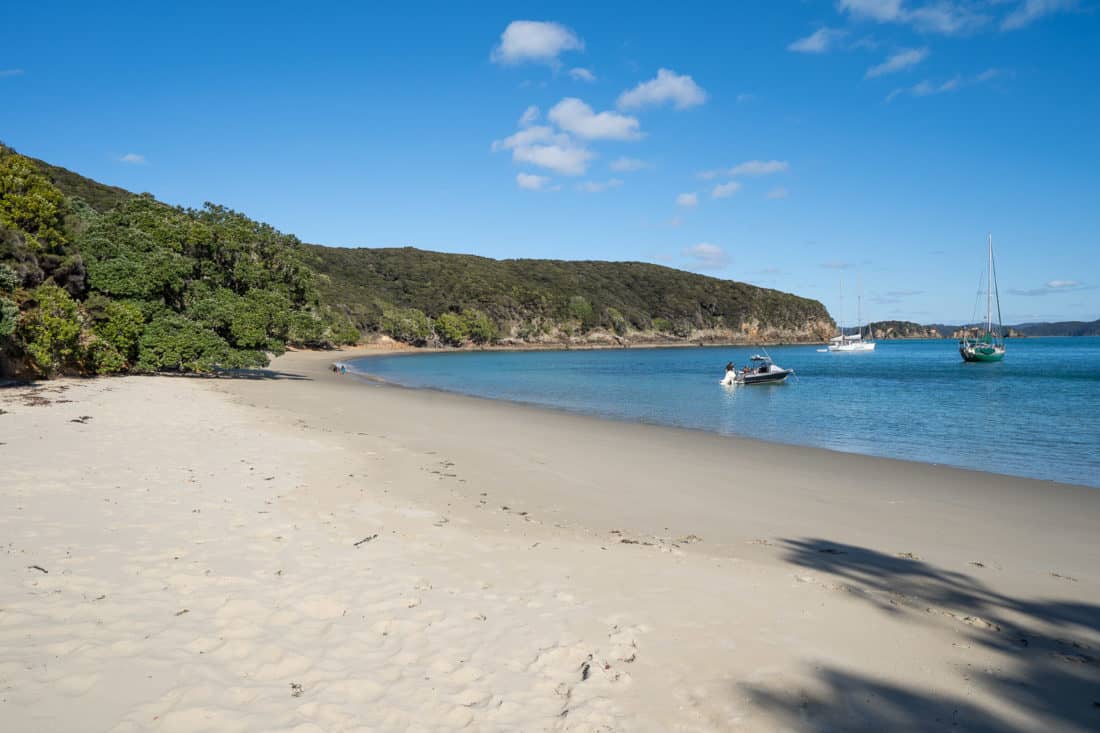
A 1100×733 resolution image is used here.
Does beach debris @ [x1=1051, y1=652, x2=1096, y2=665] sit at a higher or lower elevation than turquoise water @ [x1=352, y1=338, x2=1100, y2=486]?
higher

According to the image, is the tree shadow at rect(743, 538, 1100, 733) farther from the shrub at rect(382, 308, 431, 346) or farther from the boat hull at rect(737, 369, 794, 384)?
the shrub at rect(382, 308, 431, 346)

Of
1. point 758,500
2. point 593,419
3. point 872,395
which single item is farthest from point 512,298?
point 758,500

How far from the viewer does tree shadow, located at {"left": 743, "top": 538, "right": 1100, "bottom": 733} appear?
145 inches

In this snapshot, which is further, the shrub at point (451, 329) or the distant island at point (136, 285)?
the shrub at point (451, 329)

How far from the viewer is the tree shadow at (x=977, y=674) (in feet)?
12.0

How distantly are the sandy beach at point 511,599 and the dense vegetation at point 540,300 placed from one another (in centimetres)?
8853

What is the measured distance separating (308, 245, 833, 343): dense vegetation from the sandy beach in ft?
290

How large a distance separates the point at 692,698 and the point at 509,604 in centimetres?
172

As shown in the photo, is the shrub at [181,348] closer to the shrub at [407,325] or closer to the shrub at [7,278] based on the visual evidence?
the shrub at [7,278]

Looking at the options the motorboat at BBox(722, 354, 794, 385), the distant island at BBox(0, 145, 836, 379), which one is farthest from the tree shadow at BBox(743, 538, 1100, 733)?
the motorboat at BBox(722, 354, 794, 385)

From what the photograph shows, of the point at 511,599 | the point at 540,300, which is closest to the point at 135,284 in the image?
the point at 511,599

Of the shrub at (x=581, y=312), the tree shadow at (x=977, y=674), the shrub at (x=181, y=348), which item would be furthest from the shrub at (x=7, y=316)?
the shrub at (x=581, y=312)

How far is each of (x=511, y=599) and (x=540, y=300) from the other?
128995mm

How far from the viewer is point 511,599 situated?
16.9 feet
